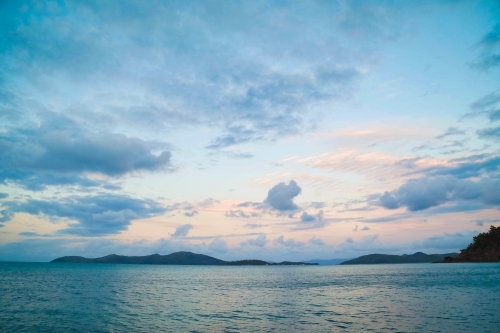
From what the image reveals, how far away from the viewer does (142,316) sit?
46.7m

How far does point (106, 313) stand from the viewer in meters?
48.9

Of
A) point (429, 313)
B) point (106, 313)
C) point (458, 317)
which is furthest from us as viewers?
point (106, 313)

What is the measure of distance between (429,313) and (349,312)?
10189 millimetres

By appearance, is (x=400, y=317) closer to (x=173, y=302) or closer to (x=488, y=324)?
(x=488, y=324)

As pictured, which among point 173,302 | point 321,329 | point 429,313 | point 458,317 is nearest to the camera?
point 321,329

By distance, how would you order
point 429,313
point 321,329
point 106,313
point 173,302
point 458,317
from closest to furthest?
1. point 321,329
2. point 458,317
3. point 429,313
4. point 106,313
5. point 173,302

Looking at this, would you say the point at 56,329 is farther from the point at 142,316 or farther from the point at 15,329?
the point at 142,316

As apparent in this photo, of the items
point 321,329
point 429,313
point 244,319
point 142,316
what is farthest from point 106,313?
point 429,313

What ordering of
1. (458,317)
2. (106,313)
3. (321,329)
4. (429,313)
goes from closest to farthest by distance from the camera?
1. (321,329)
2. (458,317)
3. (429,313)
4. (106,313)

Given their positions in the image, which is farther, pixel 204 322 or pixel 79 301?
pixel 79 301

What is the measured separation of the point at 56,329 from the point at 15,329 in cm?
435

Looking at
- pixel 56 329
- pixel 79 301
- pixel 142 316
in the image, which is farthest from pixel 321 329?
pixel 79 301

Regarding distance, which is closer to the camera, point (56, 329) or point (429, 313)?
point (56, 329)

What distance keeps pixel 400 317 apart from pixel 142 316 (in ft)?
111
